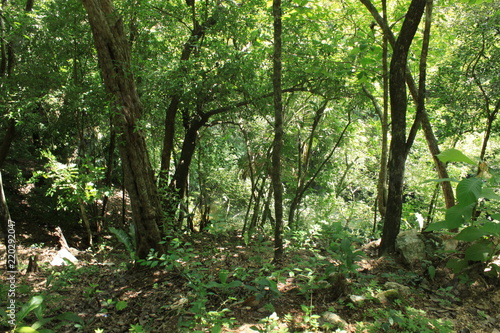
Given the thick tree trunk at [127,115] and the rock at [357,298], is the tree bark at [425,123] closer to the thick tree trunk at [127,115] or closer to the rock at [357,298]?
the rock at [357,298]

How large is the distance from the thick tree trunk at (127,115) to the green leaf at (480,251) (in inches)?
149

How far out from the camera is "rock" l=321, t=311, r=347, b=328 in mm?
2703

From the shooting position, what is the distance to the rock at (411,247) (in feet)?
13.3

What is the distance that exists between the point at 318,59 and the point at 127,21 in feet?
12.1

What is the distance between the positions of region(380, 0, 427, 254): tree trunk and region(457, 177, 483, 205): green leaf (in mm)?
1374

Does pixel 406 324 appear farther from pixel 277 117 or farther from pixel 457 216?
pixel 277 117

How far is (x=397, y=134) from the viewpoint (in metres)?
4.14

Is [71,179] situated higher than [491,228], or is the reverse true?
[71,179]

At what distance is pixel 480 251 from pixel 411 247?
1081 mm

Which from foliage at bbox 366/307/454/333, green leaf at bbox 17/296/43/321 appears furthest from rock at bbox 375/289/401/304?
green leaf at bbox 17/296/43/321

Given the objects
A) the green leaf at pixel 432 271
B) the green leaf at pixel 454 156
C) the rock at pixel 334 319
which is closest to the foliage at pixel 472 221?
the green leaf at pixel 454 156

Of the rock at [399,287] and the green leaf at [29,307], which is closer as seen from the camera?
the green leaf at [29,307]

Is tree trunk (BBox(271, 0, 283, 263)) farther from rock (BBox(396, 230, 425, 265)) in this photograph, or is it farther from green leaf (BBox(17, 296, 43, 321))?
green leaf (BBox(17, 296, 43, 321))

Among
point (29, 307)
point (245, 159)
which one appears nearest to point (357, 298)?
point (29, 307)
